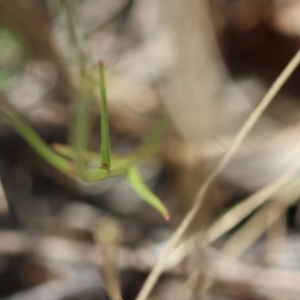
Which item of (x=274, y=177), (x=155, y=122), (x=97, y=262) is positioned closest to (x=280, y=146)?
(x=274, y=177)

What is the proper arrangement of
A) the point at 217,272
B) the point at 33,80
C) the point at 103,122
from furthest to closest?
the point at 33,80 → the point at 217,272 → the point at 103,122

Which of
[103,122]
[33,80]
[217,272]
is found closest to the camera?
[103,122]

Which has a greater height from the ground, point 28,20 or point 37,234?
point 28,20

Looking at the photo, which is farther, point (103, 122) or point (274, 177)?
point (274, 177)

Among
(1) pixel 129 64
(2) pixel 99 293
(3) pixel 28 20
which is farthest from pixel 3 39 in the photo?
(2) pixel 99 293

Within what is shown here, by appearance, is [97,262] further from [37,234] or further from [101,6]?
[101,6]

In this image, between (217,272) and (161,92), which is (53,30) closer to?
(161,92)

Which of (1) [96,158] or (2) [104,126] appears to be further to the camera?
(1) [96,158]

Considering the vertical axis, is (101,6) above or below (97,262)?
above

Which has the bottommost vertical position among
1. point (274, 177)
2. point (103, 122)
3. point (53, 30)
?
point (103, 122)
